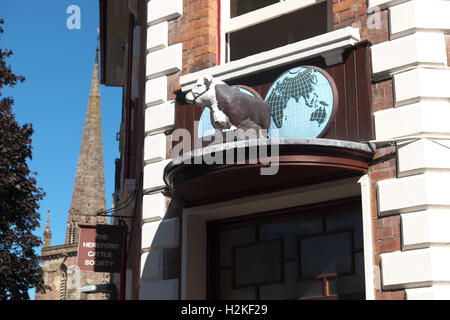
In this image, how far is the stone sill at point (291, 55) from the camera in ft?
33.5

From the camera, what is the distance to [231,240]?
1164cm

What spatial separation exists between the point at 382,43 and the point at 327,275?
321 centimetres

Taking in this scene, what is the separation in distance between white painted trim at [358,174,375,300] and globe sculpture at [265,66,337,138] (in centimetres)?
99

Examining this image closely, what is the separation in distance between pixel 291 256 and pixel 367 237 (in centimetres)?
156

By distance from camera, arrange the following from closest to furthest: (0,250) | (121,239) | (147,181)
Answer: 1. (147,181)
2. (121,239)
3. (0,250)

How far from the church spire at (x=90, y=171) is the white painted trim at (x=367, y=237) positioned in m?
104

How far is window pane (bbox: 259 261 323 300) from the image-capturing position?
1033cm

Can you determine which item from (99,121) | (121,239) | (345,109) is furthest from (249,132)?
(99,121)

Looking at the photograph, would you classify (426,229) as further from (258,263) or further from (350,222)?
(258,263)

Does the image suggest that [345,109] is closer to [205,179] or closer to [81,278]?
[205,179]

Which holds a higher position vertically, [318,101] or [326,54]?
[326,54]

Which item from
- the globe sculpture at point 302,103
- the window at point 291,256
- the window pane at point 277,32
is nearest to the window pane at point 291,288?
the window at point 291,256

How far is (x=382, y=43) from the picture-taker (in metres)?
10.0

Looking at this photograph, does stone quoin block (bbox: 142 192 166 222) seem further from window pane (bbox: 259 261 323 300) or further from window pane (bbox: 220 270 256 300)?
window pane (bbox: 259 261 323 300)
